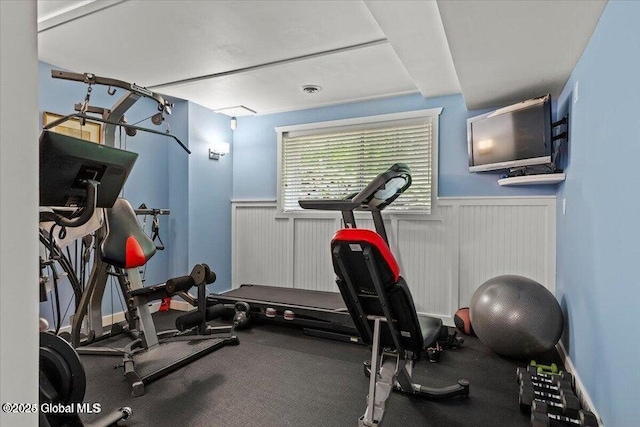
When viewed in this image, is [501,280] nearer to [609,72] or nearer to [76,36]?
[609,72]

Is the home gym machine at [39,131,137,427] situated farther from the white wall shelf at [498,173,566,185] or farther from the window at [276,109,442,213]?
the white wall shelf at [498,173,566,185]

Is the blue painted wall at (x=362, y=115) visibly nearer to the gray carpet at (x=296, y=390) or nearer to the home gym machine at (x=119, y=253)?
the gray carpet at (x=296, y=390)

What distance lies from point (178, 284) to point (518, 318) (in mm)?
2517

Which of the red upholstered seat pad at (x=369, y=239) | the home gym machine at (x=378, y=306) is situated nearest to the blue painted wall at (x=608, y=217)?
the home gym machine at (x=378, y=306)

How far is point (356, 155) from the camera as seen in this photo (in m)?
4.15

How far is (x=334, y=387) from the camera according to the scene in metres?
2.36

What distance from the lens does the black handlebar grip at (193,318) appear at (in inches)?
108

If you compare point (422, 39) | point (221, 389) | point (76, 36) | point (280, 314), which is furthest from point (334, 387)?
point (76, 36)

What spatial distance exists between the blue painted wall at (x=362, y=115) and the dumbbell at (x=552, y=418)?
2.06m

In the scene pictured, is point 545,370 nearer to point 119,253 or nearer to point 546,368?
point 546,368

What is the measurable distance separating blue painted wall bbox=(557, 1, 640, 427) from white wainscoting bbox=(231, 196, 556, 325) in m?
0.86

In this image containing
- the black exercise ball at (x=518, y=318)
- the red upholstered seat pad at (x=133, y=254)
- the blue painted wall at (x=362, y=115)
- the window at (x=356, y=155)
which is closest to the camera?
the black exercise ball at (x=518, y=318)

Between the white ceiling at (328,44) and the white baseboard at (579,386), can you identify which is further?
the white ceiling at (328,44)

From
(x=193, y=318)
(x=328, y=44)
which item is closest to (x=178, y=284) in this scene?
(x=193, y=318)
